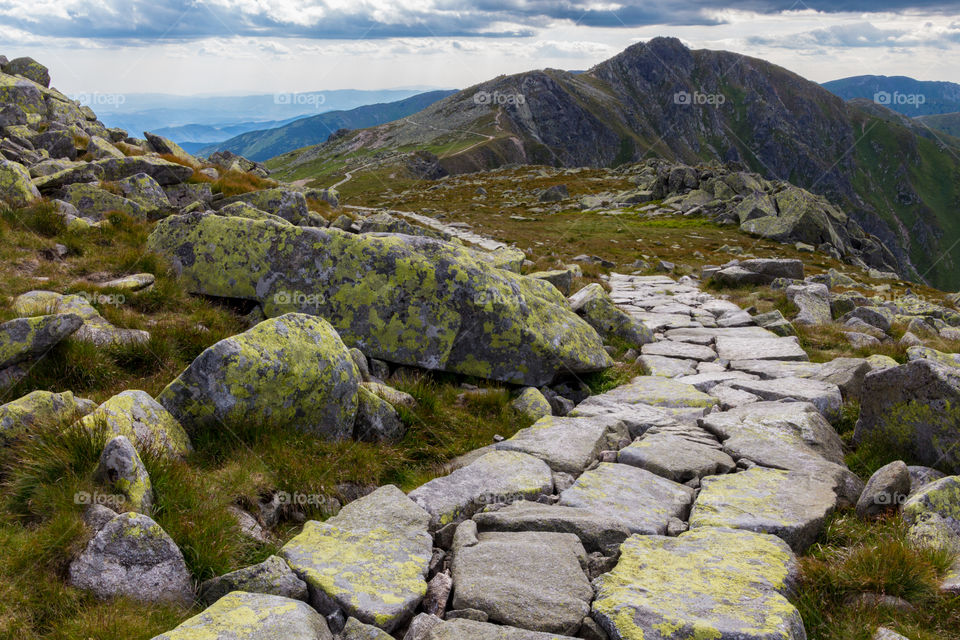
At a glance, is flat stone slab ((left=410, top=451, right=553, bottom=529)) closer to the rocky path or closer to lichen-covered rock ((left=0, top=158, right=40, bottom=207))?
the rocky path

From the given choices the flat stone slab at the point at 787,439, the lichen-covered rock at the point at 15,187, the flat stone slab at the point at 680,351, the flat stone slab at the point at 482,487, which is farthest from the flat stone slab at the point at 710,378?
the lichen-covered rock at the point at 15,187

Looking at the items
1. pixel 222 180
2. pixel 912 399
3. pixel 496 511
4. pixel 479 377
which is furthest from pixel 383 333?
pixel 222 180

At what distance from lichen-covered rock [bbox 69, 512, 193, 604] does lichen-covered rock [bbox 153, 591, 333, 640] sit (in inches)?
Answer: 21.4

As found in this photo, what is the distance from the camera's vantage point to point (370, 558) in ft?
16.5

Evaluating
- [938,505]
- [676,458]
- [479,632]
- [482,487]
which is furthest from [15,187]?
[938,505]

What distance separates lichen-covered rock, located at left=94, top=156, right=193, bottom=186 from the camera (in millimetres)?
19297

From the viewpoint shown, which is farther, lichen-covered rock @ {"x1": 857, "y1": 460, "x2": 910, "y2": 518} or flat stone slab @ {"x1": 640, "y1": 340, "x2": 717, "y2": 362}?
flat stone slab @ {"x1": 640, "y1": 340, "x2": 717, "y2": 362}

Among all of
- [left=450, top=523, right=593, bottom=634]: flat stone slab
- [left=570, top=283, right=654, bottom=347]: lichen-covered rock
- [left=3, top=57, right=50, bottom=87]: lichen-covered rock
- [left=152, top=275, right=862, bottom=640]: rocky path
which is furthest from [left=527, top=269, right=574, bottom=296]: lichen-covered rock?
[left=3, top=57, right=50, bottom=87]: lichen-covered rock

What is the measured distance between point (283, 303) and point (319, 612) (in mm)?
6630

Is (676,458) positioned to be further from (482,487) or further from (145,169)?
(145,169)

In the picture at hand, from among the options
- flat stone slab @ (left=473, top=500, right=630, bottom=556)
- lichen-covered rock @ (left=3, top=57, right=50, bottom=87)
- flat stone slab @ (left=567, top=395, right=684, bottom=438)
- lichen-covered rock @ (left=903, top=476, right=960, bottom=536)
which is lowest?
flat stone slab @ (left=567, top=395, right=684, bottom=438)

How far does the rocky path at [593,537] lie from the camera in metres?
4.35

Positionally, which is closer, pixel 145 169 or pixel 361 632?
pixel 361 632

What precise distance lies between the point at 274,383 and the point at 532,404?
445 cm
